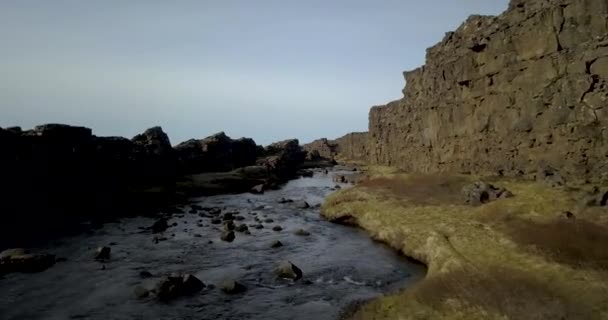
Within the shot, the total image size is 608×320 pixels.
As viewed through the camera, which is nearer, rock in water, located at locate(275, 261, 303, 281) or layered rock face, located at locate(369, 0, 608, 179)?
rock in water, located at locate(275, 261, 303, 281)

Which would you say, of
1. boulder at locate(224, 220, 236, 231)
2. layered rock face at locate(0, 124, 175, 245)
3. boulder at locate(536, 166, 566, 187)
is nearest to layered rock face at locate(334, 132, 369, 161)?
layered rock face at locate(0, 124, 175, 245)

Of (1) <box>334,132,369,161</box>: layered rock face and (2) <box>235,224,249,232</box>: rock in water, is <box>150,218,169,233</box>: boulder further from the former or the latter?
(1) <box>334,132,369,161</box>: layered rock face

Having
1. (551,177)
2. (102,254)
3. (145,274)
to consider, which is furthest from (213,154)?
(551,177)

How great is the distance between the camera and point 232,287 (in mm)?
28562

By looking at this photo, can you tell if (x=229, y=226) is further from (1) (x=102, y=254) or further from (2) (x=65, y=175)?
(2) (x=65, y=175)

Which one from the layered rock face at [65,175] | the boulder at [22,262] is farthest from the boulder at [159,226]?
the boulder at [22,262]

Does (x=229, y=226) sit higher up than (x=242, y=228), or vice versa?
(x=229, y=226)

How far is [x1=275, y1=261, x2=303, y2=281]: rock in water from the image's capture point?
31369mm

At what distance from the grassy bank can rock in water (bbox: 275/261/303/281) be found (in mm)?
8024

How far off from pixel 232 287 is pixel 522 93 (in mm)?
34396

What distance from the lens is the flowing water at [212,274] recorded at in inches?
1007

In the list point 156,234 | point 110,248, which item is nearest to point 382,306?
point 110,248

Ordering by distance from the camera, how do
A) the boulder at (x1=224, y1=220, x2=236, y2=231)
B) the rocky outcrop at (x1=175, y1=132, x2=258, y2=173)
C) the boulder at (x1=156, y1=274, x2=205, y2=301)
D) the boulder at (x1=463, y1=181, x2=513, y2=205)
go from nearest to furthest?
the boulder at (x1=156, y1=274, x2=205, y2=301) < the boulder at (x1=463, y1=181, x2=513, y2=205) < the boulder at (x1=224, y1=220, x2=236, y2=231) < the rocky outcrop at (x1=175, y1=132, x2=258, y2=173)

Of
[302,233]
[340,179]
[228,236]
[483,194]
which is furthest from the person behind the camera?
[340,179]
